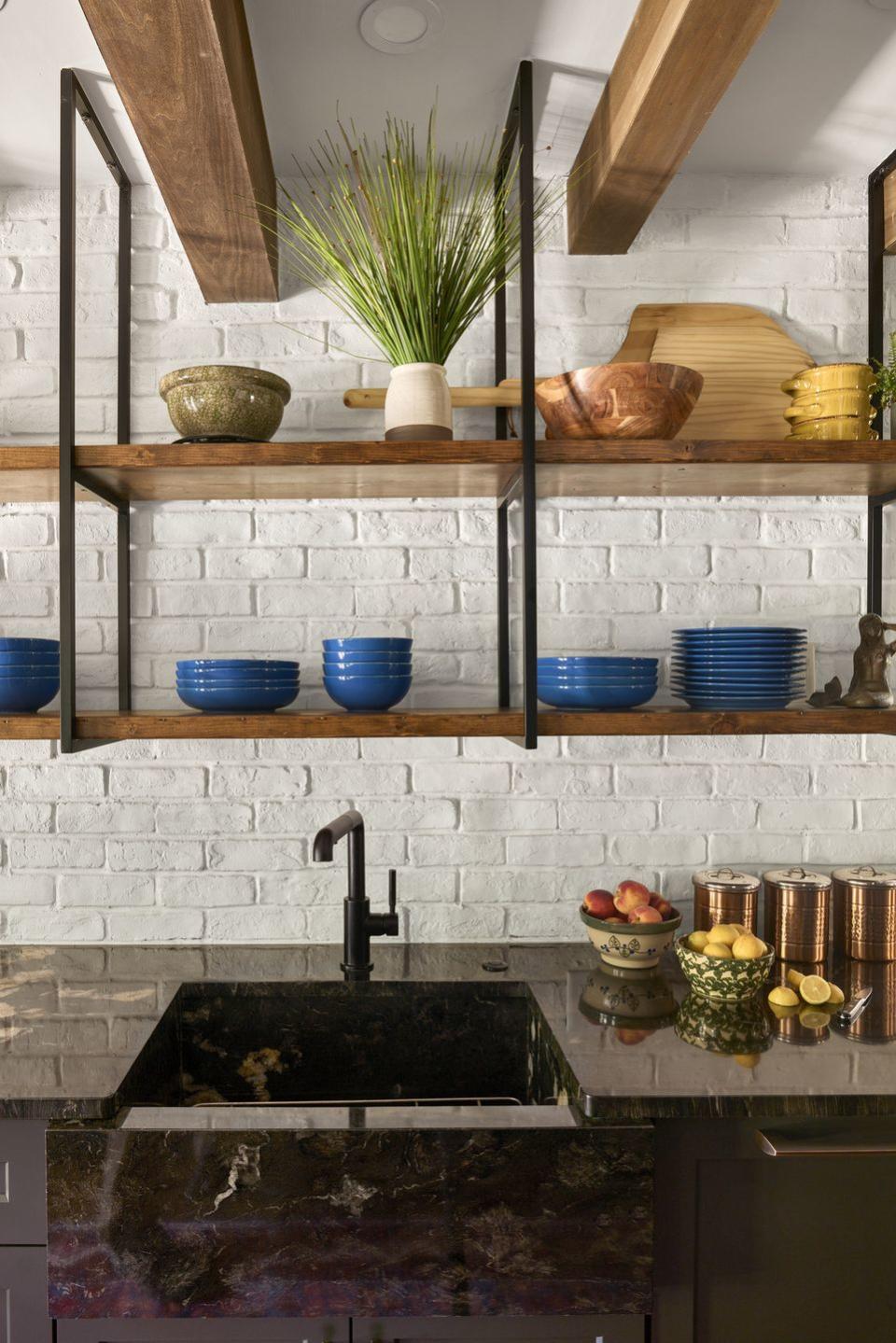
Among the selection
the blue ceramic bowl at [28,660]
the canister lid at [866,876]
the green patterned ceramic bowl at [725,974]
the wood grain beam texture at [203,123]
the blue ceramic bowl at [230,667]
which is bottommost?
the green patterned ceramic bowl at [725,974]

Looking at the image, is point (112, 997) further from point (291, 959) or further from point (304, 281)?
point (304, 281)

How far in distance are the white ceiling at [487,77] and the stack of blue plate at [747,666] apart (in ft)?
3.03

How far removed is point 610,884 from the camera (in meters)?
1.97

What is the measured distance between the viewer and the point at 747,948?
155 cm

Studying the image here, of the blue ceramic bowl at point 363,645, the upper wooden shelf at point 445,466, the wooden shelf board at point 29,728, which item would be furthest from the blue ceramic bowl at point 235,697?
the upper wooden shelf at point 445,466

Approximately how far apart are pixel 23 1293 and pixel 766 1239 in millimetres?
979

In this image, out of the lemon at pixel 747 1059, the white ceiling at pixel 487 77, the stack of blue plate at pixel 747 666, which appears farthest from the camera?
the stack of blue plate at pixel 747 666

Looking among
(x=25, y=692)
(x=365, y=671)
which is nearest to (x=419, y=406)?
(x=365, y=671)

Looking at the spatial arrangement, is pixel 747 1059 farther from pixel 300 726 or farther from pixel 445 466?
pixel 445 466

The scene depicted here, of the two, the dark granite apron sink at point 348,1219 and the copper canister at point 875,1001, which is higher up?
the copper canister at point 875,1001

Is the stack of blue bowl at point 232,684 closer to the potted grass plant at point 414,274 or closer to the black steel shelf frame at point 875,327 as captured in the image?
the potted grass plant at point 414,274

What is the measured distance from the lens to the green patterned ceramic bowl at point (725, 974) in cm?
153

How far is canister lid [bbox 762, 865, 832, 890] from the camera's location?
177 cm

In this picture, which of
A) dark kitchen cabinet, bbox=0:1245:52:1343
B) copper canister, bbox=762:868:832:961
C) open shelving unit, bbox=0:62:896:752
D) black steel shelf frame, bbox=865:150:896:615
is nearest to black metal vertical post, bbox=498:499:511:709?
open shelving unit, bbox=0:62:896:752
